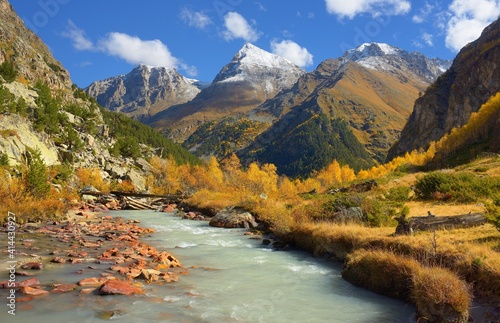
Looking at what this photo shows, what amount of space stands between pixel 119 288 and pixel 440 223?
1598 centimetres

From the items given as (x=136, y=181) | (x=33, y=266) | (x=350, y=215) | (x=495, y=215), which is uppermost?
(x=136, y=181)

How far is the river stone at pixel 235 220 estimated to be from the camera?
3242cm

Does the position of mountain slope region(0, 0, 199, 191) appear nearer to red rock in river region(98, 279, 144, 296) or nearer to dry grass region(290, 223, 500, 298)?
red rock in river region(98, 279, 144, 296)

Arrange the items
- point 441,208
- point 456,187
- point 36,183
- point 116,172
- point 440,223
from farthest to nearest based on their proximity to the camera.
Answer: point 116,172
point 36,183
point 456,187
point 441,208
point 440,223

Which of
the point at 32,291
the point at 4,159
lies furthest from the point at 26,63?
the point at 32,291

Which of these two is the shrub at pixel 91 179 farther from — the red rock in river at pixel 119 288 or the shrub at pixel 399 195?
the red rock in river at pixel 119 288

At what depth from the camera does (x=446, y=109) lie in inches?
6132

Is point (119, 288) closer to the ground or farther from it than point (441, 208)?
closer to the ground

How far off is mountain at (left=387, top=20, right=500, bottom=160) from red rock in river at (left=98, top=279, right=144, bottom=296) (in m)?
148

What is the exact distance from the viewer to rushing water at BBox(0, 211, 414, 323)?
1022 centimetres

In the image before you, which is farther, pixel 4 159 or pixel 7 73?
A: pixel 7 73

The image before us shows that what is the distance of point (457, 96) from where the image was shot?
146 m

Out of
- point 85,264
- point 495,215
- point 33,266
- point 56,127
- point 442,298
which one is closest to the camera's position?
point 442,298

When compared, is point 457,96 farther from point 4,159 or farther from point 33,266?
point 33,266
